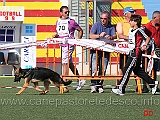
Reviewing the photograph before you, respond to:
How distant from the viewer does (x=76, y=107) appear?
338 inches

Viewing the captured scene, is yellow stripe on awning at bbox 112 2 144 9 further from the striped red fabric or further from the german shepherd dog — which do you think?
the german shepherd dog

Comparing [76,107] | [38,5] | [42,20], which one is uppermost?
[38,5]

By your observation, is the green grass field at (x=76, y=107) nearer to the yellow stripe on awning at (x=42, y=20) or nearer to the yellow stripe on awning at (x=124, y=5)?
the yellow stripe on awning at (x=42, y=20)

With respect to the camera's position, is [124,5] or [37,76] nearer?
[37,76]

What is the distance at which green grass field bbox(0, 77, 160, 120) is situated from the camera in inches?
296

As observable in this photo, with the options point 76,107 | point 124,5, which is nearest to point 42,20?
point 124,5

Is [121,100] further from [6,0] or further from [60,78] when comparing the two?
[6,0]

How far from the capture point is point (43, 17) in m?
26.4

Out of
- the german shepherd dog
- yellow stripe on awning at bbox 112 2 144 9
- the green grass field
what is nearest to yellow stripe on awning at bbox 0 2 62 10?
yellow stripe on awning at bbox 112 2 144 9

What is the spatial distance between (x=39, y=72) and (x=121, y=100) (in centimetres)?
204

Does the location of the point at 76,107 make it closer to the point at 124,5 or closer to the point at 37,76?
the point at 37,76

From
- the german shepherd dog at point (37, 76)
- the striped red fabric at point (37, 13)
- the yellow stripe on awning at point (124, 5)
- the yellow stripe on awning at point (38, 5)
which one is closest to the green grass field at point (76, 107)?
the german shepherd dog at point (37, 76)

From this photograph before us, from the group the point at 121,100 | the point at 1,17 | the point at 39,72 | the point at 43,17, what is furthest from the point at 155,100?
the point at 43,17

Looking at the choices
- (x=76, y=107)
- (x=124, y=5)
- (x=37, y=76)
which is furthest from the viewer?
(x=124, y=5)
